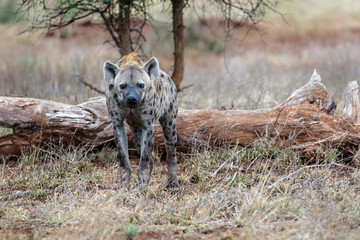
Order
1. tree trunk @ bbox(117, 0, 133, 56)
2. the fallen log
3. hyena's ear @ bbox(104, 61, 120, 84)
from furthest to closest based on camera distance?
tree trunk @ bbox(117, 0, 133, 56)
the fallen log
hyena's ear @ bbox(104, 61, 120, 84)

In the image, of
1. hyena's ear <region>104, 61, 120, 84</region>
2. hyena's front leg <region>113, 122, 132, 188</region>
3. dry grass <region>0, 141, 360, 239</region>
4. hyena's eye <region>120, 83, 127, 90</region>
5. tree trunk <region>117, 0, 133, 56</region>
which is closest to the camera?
dry grass <region>0, 141, 360, 239</region>

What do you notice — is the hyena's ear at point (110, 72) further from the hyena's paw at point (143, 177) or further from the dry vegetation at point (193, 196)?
the dry vegetation at point (193, 196)

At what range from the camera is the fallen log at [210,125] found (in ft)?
19.2

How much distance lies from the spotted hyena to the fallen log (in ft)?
2.65

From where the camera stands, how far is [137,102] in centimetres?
466

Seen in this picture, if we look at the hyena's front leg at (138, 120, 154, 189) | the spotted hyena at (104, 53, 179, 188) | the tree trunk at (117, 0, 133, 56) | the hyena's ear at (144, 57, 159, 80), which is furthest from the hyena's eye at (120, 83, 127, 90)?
the tree trunk at (117, 0, 133, 56)

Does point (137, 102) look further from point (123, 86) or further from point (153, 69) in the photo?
point (153, 69)

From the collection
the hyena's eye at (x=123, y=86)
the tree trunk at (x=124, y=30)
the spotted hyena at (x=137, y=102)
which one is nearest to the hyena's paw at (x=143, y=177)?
the spotted hyena at (x=137, y=102)

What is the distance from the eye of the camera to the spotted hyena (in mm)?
4770

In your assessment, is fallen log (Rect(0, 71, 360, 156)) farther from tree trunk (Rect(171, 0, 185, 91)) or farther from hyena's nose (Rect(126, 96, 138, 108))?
tree trunk (Rect(171, 0, 185, 91))

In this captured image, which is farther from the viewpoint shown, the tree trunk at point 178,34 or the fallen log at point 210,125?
the tree trunk at point 178,34

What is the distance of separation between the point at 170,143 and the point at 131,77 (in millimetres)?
1004

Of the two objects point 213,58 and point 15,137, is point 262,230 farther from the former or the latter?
point 213,58

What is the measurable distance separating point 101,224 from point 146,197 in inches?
38.0
